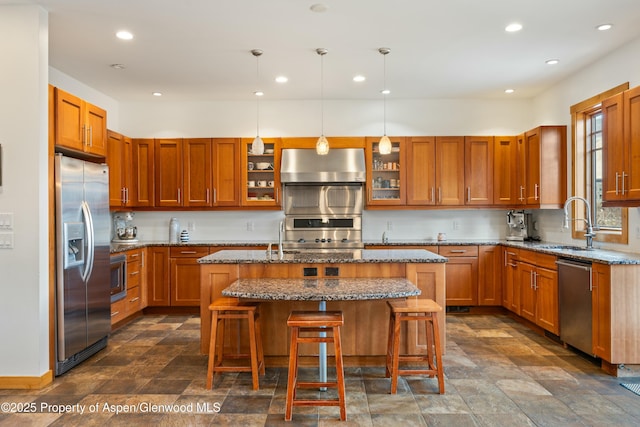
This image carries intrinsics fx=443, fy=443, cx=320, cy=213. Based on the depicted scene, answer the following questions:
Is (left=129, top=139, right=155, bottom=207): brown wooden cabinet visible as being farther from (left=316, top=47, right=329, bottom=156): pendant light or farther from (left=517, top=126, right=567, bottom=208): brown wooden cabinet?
(left=517, top=126, right=567, bottom=208): brown wooden cabinet

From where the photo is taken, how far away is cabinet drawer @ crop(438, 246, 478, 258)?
5.50 metres

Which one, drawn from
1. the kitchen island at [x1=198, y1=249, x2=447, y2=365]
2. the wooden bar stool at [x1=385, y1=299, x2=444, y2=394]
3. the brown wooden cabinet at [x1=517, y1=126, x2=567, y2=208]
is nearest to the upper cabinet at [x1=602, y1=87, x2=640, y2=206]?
the brown wooden cabinet at [x1=517, y1=126, x2=567, y2=208]

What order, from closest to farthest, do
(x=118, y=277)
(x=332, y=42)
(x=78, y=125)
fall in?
(x=78, y=125)
(x=332, y=42)
(x=118, y=277)

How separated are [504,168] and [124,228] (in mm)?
5069

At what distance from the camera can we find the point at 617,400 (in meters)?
2.95

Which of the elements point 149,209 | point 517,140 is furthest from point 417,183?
point 149,209

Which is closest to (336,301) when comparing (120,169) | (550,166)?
(550,166)

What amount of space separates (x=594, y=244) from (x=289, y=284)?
3375mm

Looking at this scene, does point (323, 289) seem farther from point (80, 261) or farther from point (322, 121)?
point (322, 121)

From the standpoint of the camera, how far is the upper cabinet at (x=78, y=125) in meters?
3.46

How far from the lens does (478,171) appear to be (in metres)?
5.81

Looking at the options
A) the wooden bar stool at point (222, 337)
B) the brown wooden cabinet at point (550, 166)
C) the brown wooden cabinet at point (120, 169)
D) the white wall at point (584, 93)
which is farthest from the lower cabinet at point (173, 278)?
the white wall at point (584, 93)

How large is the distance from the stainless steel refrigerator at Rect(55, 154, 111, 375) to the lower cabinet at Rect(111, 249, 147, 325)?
64 centimetres

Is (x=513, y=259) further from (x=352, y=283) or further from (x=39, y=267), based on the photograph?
(x=39, y=267)
